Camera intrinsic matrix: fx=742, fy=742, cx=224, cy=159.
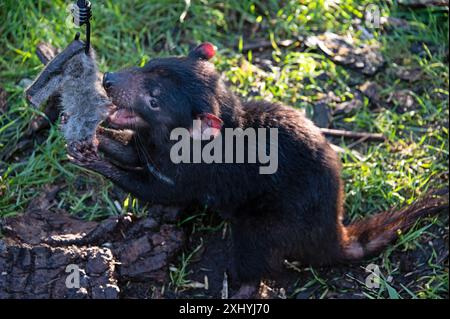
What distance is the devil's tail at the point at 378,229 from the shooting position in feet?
15.0

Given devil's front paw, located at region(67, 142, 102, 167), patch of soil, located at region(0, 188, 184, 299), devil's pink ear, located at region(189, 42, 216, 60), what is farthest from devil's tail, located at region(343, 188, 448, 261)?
devil's front paw, located at region(67, 142, 102, 167)

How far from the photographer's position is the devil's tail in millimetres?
4582

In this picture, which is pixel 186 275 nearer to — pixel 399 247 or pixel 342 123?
pixel 399 247

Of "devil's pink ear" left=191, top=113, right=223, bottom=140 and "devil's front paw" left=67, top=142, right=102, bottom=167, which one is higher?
"devil's pink ear" left=191, top=113, right=223, bottom=140

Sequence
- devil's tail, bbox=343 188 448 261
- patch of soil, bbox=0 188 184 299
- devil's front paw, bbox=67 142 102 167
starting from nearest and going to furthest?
patch of soil, bbox=0 188 184 299
devil's front paw, bbox=67 142 102 167
devil's tail, bbox=343 188 448 261

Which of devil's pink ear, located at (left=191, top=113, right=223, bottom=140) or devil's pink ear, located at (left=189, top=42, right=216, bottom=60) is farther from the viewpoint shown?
devil's pink ear, located at (left=189, top=42, right=216, bottom=60)

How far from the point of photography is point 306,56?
5590 millimetres

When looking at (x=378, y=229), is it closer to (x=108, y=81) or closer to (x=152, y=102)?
(x=152, y=102)

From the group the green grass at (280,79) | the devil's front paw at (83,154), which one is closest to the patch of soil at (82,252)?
the green grass at (280,79)

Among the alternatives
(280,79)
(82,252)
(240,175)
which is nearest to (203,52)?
(240,175)

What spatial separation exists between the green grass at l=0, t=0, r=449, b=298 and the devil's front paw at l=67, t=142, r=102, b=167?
0.34 m

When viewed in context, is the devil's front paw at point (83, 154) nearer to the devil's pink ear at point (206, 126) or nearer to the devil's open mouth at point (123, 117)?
the devil's open mouth at point (123, 117)

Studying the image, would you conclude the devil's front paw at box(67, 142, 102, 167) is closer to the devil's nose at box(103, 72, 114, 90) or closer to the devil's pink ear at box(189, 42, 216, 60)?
the devil's nose at box(103, 72, 114, 90)

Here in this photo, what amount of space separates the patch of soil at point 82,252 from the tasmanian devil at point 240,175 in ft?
0.74
